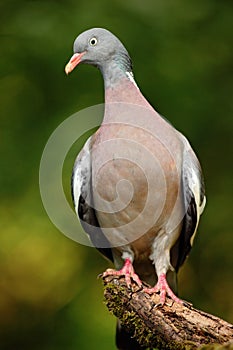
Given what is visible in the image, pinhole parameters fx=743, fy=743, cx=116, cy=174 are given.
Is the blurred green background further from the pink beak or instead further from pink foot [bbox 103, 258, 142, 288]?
pink foot [bbox 103, 258, 142, 288]

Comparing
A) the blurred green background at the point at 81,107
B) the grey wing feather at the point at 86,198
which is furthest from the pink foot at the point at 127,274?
the blurred green background at the point at 81,107

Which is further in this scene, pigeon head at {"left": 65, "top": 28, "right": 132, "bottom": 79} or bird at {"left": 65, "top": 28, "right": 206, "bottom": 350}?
pigeon head at {"left": 65, "top": 28, "right": 132, "bottom": 79}

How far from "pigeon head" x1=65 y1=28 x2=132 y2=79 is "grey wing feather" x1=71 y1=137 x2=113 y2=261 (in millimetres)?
396

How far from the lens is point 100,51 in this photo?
3756 mm

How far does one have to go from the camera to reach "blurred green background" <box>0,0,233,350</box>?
204 inches

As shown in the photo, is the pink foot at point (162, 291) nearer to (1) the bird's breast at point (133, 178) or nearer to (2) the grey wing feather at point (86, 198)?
(1) the bird's breast at point (133, 178)

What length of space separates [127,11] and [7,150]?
1294mm

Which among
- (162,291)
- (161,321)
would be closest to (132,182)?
Result: (162,291)

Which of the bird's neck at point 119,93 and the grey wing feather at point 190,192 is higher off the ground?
the bird's neck at point 119,93

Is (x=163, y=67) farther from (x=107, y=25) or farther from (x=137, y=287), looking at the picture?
(x=137, y=287)

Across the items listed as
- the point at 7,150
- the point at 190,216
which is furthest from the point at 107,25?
the point at 190,216

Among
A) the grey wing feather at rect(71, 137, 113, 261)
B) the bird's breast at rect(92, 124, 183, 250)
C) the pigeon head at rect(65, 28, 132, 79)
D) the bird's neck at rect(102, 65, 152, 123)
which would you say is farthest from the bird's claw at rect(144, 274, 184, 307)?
the pigeon head at rect(65, 28, 132, 79)

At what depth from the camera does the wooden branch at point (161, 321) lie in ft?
9.66

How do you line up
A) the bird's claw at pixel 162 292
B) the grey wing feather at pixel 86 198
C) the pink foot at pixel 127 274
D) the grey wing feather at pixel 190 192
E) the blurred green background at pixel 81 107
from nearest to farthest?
the bird's claw at pixel 162 292 < the pink foot at pixel 127 274 < the grey wing feather at pixel 190 192 < the grey wing feather at pixel 86 198 < the blurred green background at pixel 81 107
